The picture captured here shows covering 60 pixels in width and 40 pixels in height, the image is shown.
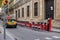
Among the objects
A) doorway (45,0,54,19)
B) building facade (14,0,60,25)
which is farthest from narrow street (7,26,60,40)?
doorway (45,0,54,19)

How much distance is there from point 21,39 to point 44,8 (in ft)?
64.2

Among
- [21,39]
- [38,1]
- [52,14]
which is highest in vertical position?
[38,1]

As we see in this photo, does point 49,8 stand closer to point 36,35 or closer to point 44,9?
point 44,9

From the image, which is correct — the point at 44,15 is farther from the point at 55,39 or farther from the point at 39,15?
the point at 55,39

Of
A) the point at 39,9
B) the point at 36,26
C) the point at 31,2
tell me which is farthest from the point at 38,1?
the point at 36,26

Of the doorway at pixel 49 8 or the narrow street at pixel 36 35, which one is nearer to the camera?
the narrow street at pixel 36 35

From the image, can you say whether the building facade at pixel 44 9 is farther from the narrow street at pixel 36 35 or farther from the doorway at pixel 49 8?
the narrow street at pixel 36 35

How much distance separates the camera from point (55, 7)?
107ft

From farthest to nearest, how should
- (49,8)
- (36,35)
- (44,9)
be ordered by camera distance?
(44,9), (49,8), (36,35)

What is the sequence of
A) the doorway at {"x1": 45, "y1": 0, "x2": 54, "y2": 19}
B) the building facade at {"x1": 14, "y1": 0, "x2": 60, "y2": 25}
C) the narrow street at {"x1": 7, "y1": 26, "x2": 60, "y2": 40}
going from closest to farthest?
the narrow street at {"x1": 7, "y1": 26, "x2": 60, "y2": 40} < the building facade at {"x1": 14, "y1": 0, "x2": 60, "y2": 25} < the doorway at {"x1": 45, "y1": 0, "x2": 54, "y2": 19}

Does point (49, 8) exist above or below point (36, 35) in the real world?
above

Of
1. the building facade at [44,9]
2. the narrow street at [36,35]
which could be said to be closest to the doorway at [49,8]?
the building facade at [44,9]

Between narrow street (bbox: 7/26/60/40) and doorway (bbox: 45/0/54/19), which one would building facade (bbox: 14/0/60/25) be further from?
narrow street (bbox: 7/26/60/40)

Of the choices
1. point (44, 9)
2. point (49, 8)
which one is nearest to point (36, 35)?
point (49, 8)
